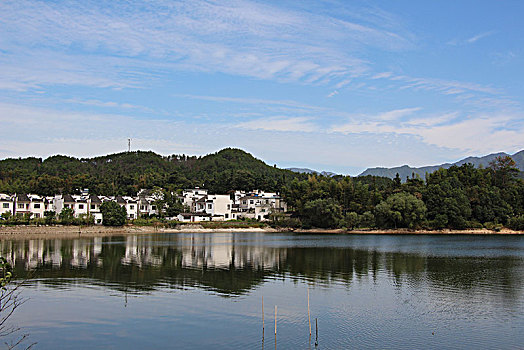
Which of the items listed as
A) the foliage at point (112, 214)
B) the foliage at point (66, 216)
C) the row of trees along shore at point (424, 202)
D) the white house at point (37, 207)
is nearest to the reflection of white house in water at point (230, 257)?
the foliage at point (112, 214)

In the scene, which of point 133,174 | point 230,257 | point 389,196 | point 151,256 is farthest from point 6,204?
point 389,196

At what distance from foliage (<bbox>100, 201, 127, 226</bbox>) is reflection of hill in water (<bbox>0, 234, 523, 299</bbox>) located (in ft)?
71.2

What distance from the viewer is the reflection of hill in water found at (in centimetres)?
1950

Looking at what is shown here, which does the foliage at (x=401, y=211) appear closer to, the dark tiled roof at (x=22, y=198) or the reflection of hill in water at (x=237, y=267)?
the reflection of hill in water at (x=237, y=267)

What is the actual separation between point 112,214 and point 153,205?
42.2ft

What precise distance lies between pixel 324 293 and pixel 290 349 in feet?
22.3

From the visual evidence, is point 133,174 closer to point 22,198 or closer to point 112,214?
point 22,198

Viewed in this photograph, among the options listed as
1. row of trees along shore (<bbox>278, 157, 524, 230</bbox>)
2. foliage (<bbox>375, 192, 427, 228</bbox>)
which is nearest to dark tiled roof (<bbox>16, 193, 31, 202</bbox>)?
row of trees along shore (<bbox>278, 157, 524, 230</bbox>)

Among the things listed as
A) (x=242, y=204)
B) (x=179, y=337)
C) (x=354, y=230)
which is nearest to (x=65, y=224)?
(x=242, y=204)

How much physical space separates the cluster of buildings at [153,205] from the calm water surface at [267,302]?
3326 centimetres

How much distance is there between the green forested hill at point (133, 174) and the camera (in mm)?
72875

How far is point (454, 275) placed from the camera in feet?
71.4

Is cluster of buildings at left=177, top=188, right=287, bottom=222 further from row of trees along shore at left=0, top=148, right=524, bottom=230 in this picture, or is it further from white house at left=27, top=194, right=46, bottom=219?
white house at left=27, top=194, right=46, bottom=219

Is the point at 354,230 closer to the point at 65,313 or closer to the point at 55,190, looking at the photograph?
the point at 55,190
